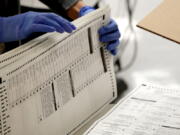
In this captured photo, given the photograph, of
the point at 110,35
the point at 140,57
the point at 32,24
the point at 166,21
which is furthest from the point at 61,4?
the point at 140,57

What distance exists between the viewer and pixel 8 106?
0.90 metres

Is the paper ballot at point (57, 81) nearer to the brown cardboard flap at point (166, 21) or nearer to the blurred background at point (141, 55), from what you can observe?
the brown cardboard flap at point (166, 21)

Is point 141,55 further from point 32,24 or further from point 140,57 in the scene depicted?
point 32,24

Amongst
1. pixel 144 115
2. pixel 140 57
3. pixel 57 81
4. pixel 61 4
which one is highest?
A: pixel 61 4

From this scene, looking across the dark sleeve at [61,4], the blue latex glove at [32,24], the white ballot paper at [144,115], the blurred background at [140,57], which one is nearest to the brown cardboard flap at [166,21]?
the blue latex glove at [32,24]

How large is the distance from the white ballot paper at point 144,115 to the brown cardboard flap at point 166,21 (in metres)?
0.34

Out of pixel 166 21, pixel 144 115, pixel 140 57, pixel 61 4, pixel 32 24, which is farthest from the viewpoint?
pixel 140 57

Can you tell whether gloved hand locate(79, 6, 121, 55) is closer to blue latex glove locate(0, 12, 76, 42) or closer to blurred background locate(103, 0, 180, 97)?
blue latex glove locate(0, 12, 76, 42)

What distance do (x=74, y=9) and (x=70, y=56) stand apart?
0.40 m

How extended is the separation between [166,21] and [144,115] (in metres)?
0.36

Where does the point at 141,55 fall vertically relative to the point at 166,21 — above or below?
below

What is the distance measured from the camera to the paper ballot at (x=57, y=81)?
2.97 feet

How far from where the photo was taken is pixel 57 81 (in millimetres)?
1023

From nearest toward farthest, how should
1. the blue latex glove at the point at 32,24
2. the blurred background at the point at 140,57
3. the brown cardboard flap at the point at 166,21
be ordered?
the brown cardboard flap at the point at 166,21 < the blue latex glove at the point at 32,24 < the blurred background at the point at 140,57
